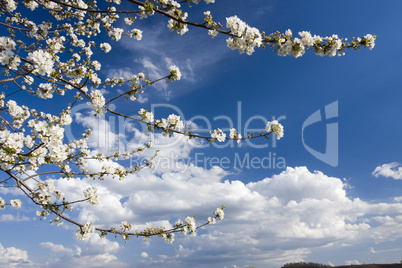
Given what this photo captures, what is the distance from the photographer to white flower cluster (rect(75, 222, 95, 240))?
5.38 m

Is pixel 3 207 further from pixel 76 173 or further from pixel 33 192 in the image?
pixel 76 173

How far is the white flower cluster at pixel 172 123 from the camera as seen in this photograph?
511 cm

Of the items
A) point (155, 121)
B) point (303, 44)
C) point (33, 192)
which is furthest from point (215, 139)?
point (33, 192)

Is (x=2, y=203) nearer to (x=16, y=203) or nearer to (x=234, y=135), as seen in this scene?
(x=16, y=203)

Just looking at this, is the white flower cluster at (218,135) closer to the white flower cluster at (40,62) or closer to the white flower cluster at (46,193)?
the white flower cluster at (40,62)

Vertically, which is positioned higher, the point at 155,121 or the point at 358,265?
the point at 155,121

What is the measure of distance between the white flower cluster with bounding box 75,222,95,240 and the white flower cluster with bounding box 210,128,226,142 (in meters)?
3.11

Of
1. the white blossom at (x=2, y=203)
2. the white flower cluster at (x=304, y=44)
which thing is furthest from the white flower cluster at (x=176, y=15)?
the white blossom at (x=2, y=203)

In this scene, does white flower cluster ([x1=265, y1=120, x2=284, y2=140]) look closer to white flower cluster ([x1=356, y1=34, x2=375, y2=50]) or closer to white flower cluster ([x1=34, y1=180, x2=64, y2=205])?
white flower cluster ([x1=356, y1=34, x2=375, y2=50])

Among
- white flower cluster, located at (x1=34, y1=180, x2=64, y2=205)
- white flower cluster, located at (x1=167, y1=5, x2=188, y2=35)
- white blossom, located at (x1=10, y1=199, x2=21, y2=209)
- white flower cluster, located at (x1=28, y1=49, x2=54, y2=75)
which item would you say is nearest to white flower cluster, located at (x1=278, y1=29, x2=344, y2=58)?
white flower cluster, located at (x1=167, y1=5, x2=188, y2=35)

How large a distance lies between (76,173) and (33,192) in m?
0.83

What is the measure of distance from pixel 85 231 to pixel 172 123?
283cm

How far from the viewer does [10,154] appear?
3367 mm

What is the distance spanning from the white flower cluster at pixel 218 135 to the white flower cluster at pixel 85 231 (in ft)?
10.2
